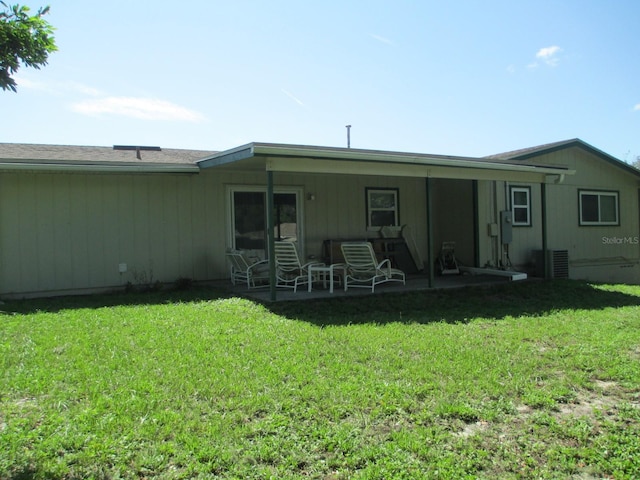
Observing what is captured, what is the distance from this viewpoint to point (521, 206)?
41.5 ft

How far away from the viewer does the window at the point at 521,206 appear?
12.5 metres

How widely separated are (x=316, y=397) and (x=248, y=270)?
17.9 feet

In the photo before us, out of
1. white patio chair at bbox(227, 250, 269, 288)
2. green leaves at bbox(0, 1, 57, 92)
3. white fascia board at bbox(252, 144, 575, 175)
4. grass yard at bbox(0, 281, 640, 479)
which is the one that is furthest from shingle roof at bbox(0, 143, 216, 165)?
green leaves at bbox(0, 1, 57, 92)

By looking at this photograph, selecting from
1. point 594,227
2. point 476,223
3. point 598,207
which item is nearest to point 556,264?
point 476,223

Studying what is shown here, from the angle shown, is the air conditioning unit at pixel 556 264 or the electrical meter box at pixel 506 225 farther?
the electrical meter box at pixel 506 225

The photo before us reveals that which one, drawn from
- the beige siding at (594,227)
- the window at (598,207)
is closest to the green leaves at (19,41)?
the beige siding at (594,227)

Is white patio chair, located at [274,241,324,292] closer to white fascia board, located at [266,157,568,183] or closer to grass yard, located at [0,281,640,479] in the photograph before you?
white fascia board, located at [266,157,568,183]

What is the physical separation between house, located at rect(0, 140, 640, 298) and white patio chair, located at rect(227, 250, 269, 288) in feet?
1.91

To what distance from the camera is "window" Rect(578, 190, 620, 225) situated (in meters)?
13.7

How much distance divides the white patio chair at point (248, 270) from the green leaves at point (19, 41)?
20.8ft

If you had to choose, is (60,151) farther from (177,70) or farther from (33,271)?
(177,70)

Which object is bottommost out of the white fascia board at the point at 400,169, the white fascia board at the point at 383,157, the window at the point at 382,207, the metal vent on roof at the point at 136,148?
the window at the point at 382,207

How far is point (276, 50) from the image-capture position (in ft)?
34.7

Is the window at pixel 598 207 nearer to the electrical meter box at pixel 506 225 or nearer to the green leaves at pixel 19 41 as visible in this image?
the electrical meter box at pixel 506 225
